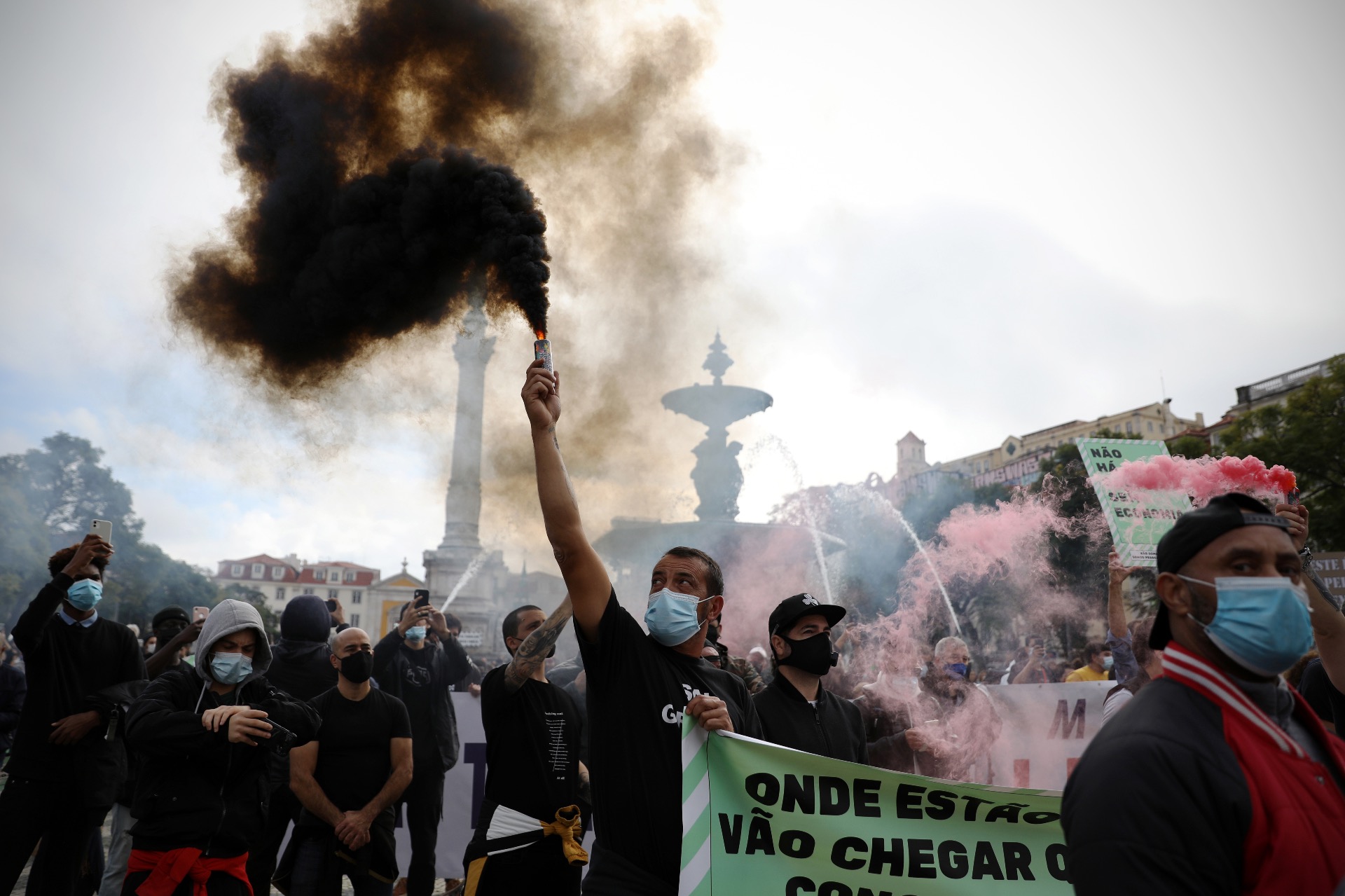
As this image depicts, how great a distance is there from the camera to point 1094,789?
177cm

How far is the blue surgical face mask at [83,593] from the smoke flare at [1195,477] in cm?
638

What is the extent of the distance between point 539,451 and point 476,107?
7409 millimetres

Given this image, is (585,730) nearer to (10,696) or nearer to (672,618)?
(672,618)

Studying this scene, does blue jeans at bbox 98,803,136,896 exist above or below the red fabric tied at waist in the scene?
below

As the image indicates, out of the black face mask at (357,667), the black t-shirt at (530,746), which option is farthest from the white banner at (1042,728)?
the black face mask at (357,667)

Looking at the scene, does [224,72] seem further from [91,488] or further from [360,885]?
[91,488]

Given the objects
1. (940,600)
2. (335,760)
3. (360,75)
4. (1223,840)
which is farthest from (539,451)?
(940,600)

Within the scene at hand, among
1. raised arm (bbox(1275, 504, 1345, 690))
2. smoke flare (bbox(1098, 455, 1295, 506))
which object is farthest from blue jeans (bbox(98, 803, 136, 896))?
smoke flare (bbox(1098, 455, 1295, 506))

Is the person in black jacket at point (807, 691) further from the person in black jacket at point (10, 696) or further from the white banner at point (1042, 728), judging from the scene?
the person in black jacket at point (10, 696)

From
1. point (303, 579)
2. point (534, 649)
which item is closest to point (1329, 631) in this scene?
point (534, 649)

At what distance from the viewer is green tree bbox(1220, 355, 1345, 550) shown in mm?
28062

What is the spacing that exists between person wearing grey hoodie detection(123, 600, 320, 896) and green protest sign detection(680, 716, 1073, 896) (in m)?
1.89

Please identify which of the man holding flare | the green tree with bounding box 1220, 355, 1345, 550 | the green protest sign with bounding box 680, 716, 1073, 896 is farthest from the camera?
the green tree with bounding box 1220, 355, 1345, 550

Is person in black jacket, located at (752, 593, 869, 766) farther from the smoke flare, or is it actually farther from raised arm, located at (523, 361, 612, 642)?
the smoke flare
